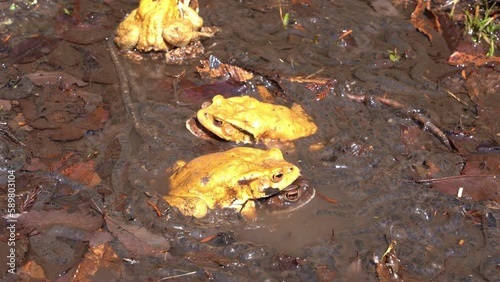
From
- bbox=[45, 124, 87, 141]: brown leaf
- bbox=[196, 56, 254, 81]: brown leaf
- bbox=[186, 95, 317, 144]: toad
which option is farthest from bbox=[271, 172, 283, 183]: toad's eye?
bbox=[45, 124, 87, 141]: brown leaf

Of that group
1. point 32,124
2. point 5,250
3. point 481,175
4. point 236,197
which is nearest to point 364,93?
point 481,175

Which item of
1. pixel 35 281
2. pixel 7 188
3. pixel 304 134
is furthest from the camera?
pixel 304 134

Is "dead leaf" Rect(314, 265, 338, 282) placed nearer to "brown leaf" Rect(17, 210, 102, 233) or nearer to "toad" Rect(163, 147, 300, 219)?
"toad" Rect(163, 147, 300, 219)

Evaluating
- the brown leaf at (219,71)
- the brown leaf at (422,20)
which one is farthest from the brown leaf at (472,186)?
the brown leaf at (422,20)

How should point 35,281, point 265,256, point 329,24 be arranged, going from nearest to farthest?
point 35,281
point 265,256
point 329,24

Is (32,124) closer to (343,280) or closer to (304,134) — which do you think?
(304,134)

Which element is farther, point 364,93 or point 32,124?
point 364,93

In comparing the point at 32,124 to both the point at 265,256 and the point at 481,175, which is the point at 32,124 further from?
the point at 481,175
